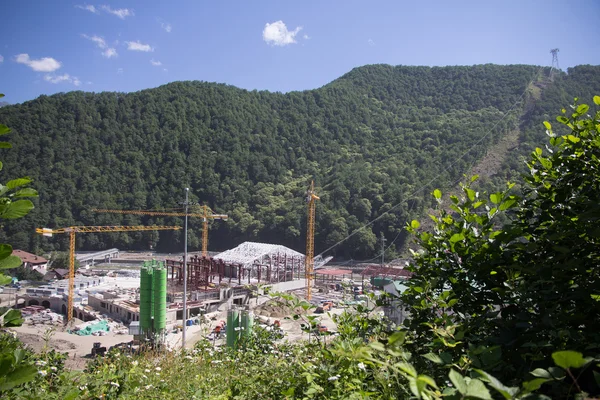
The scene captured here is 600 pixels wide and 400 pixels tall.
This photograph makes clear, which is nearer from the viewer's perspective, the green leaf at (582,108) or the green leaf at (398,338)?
the green leaf at (398,338)

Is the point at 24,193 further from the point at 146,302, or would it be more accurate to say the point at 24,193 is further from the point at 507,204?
the point at 146,302

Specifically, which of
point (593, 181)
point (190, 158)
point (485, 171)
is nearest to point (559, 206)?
point (593, 181)

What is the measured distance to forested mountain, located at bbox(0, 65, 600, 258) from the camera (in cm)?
5338

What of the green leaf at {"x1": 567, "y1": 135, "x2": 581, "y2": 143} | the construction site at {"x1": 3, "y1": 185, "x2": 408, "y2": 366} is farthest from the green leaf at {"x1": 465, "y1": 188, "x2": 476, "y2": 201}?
the construction site at {"x1": 3, "y1": 185, "x2": 408, "y2": 366}

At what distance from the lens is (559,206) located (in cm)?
165

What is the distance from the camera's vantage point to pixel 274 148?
70500mm

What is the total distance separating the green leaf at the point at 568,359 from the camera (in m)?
0.67

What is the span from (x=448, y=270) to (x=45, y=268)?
4917 cm

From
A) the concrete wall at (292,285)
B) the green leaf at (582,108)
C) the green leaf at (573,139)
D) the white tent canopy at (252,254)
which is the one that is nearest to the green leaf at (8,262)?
the green leaf at (573,139)

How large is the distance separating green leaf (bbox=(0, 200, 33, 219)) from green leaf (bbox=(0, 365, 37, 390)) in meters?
0.37

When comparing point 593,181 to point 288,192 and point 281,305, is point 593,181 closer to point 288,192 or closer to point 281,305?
point 281,305

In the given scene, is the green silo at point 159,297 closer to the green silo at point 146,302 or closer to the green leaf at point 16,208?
the green silo at point 146,302

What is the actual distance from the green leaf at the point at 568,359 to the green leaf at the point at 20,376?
→ 3.61ft

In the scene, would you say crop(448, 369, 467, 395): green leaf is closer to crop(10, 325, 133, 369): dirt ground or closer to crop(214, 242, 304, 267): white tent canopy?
crop(10, 325, 133, 369): dirt ground
